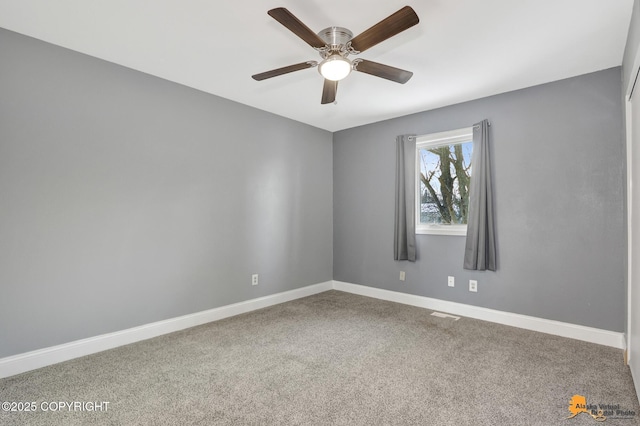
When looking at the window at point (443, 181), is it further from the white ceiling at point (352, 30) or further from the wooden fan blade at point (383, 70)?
the wooden fan blade at point (383, 70)

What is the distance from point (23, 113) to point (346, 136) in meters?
3.66

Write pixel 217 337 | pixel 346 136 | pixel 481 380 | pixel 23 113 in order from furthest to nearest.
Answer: pixel 346 136, pixel 217 337, pixel 23 113, pixel 481 380

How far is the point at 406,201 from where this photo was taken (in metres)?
4.18

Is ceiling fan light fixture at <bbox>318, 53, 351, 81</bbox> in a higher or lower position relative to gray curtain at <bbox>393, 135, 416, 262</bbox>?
higher

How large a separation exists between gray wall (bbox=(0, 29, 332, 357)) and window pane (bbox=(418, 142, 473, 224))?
1853 mm

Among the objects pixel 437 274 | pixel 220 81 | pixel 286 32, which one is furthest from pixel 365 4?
pixel 437 274

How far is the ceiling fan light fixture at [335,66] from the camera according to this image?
224cm

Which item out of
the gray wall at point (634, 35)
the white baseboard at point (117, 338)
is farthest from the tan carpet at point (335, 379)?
the gray wall at point (634, 35)

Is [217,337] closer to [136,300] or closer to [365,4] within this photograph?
[136,300]

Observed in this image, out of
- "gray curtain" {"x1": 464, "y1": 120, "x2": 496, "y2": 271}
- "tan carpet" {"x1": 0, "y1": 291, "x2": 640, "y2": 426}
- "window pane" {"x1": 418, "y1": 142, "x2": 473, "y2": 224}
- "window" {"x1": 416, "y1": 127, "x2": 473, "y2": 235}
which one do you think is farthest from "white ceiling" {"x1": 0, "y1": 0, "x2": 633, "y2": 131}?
"tan carpet" {"x1": 0, "y1": 291, "x2": 640, "y2": 426}

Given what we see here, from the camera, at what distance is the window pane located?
3.88 meters

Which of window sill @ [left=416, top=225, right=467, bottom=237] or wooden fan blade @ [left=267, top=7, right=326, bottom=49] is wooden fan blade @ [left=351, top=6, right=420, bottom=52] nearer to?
wooden fan blade @ [left=267, top=7, right=326, bottom=49]

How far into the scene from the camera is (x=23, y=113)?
2426 mm

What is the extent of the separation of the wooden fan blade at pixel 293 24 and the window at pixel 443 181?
243cm
